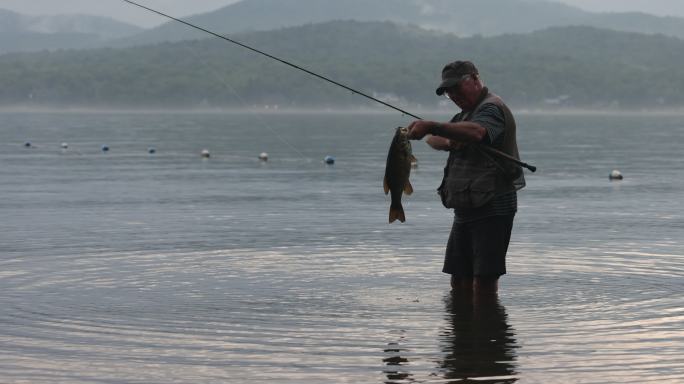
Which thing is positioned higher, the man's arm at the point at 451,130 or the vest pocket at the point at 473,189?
the man's arm at the point at 451,130

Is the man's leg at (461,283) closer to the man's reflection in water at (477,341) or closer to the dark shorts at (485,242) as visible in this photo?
the man's reflection in water at (477,341)

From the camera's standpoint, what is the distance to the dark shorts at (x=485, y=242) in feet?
33.8

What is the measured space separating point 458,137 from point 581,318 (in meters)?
1.84

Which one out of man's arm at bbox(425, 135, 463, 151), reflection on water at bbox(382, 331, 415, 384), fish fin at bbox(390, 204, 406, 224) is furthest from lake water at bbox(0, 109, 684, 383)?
man's arm at bbox(425, 135, 463, 151)

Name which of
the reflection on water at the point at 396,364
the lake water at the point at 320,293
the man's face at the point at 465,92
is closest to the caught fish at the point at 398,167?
the man's face at the point at 465,92

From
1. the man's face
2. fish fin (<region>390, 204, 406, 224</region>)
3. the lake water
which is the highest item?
the man's face

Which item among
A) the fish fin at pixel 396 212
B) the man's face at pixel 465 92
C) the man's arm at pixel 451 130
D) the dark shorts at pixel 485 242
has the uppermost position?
the man's face at pixel 465 92

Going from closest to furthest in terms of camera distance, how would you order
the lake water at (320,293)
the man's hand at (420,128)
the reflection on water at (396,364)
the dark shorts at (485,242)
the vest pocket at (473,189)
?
the reflection on water at (396,364) < the lake water at (320,293) < the man's hand at (420,128) < the vest pocket at (473,189) < the dark shorts at (485,242)

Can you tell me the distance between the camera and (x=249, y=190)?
26797mm

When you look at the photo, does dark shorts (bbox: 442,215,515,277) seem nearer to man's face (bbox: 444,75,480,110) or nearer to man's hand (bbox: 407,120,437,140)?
man's face (bbox: 444,75,480,110)

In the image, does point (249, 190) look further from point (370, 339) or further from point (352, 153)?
point (352, 153)

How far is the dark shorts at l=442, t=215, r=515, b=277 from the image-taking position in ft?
33.8

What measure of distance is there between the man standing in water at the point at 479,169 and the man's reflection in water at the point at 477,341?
31 cm

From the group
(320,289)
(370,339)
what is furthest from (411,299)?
(370,339)
